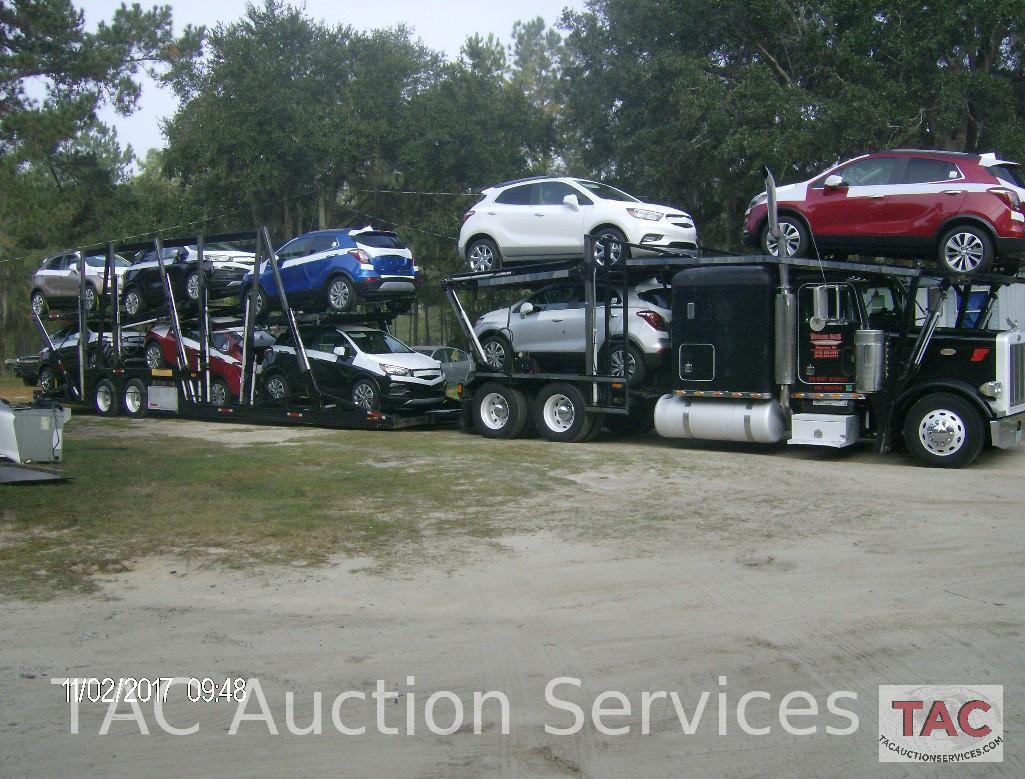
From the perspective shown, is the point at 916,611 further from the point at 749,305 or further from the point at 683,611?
the point at 749,305

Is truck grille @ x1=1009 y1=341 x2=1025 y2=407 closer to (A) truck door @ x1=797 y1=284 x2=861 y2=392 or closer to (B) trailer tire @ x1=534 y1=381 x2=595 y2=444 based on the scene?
(A) truck door @ x1=797 y1=284 x2=861 y2=392

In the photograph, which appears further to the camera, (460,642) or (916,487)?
(916,487)

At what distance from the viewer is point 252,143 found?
34.7 meters

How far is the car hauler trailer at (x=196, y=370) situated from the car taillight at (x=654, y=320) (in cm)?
429

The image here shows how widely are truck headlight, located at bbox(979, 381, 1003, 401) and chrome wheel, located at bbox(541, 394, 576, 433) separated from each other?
5737 mm

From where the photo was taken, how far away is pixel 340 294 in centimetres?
1744

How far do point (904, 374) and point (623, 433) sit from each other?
5.02 meters

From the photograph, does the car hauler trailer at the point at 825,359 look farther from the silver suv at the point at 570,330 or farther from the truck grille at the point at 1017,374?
the silver suv at the point at 570,330

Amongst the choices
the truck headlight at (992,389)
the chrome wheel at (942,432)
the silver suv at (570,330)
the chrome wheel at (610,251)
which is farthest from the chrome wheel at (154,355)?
the truck headlight at (992,389)

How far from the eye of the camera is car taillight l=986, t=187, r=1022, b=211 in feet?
39.8

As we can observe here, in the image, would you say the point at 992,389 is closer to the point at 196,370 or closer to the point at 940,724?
the point at 940,724

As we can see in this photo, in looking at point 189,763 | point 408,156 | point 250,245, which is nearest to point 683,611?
point 189,763

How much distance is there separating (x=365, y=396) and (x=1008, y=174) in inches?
406

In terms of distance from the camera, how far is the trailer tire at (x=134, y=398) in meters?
21.1
